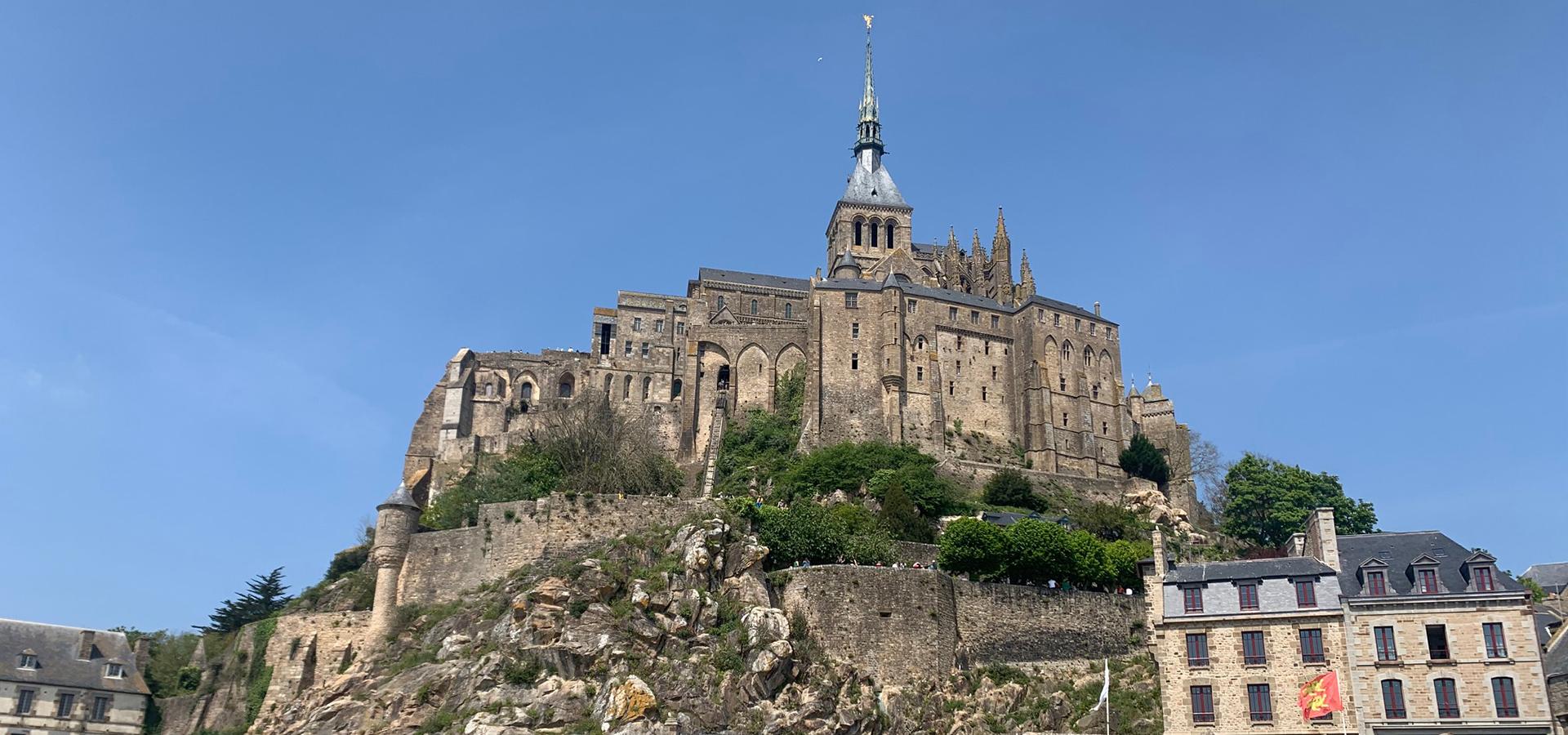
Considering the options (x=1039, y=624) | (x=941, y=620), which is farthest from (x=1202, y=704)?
(x=941, y=620)

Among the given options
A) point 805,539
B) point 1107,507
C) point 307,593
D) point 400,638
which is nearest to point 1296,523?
point 1107,507

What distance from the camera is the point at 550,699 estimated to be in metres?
50.1

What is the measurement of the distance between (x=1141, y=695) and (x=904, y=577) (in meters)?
9.77

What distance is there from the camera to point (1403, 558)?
1768 inches

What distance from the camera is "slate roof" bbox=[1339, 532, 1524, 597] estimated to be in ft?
143

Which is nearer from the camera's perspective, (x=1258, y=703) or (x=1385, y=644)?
(x=1385, y=644)

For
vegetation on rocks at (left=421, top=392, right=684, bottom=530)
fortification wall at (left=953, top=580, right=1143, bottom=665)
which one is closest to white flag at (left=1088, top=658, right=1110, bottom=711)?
fortification wall at (left=953, top=580, right=1143, bottom=665)

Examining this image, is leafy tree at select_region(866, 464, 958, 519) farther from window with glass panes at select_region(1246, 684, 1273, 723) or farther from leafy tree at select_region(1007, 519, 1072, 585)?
window with glass panes at select_region(1246, 684, 1273, 723)

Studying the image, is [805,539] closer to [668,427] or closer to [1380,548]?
[1380,548]

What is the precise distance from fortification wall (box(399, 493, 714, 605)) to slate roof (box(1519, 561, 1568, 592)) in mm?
33040

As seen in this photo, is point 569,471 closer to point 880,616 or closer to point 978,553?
point 880,616

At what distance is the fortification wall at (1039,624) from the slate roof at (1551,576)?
1524 centimetres

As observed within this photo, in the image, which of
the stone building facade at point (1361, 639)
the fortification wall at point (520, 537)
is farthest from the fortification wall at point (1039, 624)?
the fortification wall at point (520, 537)

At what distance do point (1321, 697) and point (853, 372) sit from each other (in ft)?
148
